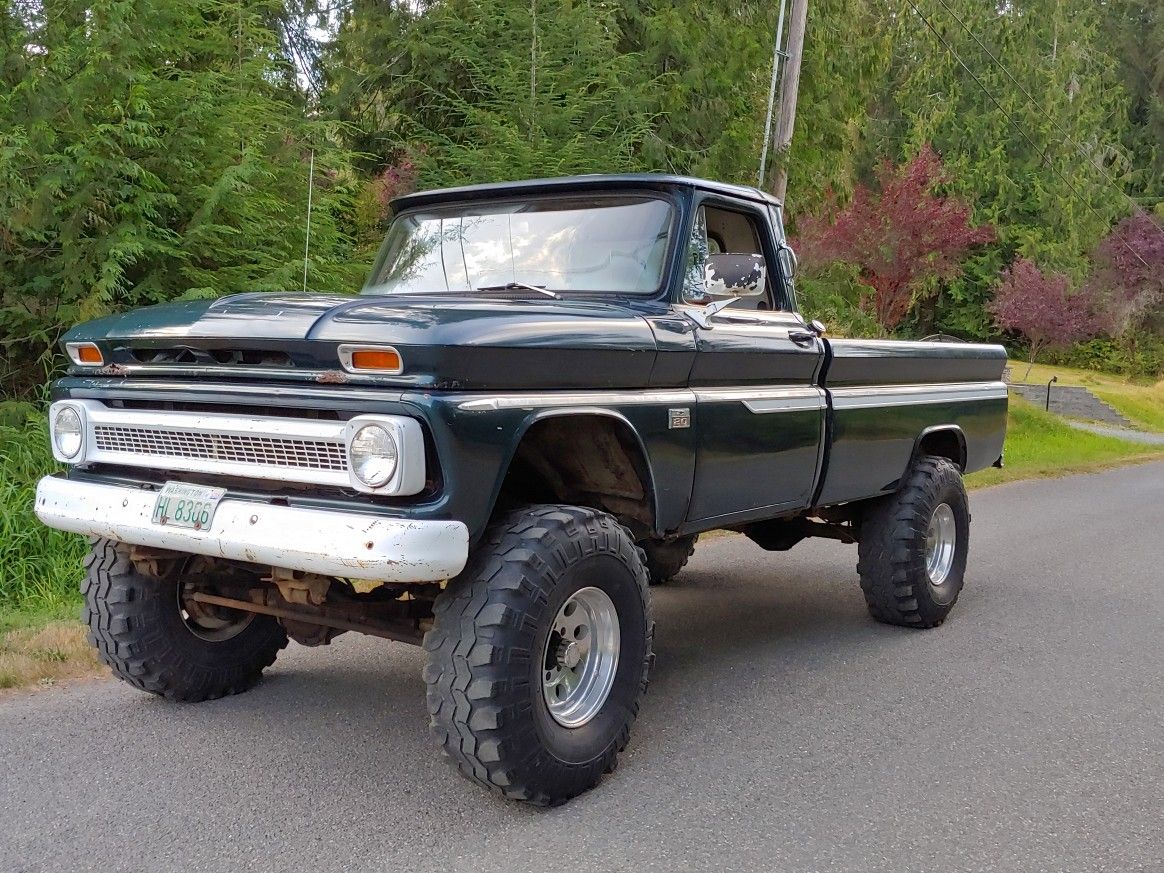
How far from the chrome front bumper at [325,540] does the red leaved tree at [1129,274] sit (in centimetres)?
3599

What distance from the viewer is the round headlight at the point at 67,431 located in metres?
4.09

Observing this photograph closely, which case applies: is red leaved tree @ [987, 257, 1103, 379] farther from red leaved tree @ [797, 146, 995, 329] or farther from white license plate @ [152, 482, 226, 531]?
white license plate @ [152, 482, 226, 531]

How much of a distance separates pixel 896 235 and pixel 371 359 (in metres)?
20.7

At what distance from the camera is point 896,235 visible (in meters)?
22.5

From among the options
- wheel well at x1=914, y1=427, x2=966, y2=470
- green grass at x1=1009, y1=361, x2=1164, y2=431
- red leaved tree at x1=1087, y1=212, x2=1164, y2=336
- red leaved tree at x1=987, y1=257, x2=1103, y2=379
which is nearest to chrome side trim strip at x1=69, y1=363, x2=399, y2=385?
wheel well at x1=914, y1=427, x2=966, y2=470

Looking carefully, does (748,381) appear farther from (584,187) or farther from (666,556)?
(666,556)

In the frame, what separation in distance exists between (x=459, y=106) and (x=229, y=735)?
9.03 metres

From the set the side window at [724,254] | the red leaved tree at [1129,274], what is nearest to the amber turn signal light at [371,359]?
the side window at [724,254]

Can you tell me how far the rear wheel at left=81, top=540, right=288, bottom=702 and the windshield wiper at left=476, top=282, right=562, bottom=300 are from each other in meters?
1.64

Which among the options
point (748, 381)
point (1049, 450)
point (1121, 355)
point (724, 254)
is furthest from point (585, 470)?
point (1121, 355)

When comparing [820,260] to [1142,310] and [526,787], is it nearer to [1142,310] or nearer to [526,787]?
[526,787]

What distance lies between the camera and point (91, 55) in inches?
288

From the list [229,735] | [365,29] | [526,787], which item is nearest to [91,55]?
[229,735]

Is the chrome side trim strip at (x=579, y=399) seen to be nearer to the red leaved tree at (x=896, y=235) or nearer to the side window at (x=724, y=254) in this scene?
the side window at (x=724, y=254)
